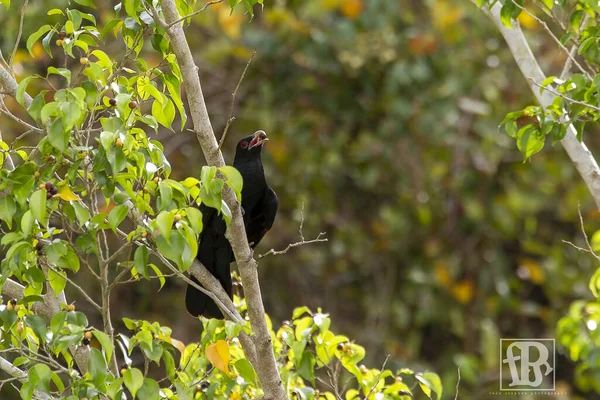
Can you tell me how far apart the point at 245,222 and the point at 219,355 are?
A: 1.43 meters

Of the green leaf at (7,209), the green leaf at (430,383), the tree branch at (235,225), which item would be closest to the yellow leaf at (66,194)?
the green leaf at (7,209)

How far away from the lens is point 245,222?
446 centimetres

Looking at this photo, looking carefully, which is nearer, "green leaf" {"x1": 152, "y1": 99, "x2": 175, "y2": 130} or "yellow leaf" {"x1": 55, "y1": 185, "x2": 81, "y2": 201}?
"yellow leaf" {"x1": 55, "y1": 185, "x2": 81, "y2": 201}

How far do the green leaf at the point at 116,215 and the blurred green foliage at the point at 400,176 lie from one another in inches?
207

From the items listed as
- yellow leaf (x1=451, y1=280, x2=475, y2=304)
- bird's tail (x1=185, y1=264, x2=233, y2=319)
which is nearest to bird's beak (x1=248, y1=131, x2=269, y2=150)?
bird's tail (x1=185, y1=264, x2=233, y2=319)

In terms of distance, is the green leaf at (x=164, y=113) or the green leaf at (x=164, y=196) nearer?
the green leaf at (x=164, y=196)

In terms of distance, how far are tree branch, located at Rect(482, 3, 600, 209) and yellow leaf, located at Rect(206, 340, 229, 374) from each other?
167 centimetres

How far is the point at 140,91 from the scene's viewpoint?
2896 mm

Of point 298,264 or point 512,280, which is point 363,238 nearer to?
point 298,264

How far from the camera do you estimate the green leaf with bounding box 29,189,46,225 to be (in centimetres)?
238

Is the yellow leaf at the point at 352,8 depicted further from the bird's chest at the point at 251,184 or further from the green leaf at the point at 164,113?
the green leaf at the point at 164,113

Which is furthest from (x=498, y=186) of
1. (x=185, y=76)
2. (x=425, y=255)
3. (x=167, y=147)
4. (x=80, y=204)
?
(x=80, y=204)

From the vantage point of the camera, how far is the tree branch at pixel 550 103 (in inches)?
154

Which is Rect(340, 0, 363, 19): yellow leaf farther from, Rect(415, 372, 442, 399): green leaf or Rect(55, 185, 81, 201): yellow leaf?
Rect(55, 185, 81, 201): yellow leaf
